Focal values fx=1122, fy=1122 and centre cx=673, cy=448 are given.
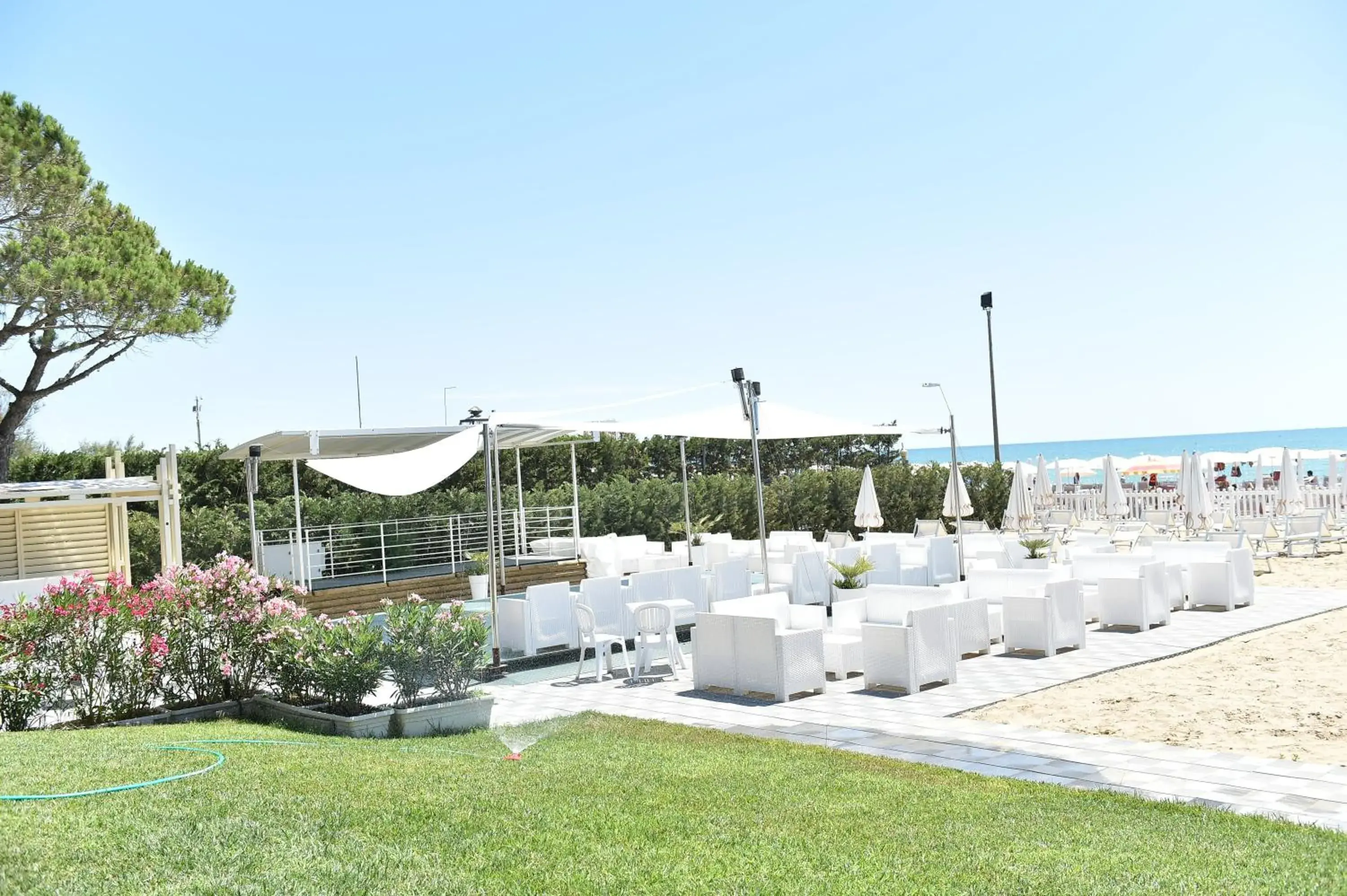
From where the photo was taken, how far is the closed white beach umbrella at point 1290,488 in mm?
20797

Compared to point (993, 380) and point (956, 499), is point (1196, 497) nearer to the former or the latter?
point (956, 499)

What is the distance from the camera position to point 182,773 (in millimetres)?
5414

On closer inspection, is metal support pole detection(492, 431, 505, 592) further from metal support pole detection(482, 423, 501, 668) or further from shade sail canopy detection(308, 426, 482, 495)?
metal support pole detection(482, 423, 501, 668)

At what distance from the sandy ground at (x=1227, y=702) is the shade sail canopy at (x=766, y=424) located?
16.4ft

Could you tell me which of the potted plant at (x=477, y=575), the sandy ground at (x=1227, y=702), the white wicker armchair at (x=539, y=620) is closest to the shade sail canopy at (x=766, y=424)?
the white wicker armchair at (x=539, y=620)

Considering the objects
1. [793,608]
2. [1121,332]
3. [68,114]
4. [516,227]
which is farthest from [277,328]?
[1121,332]

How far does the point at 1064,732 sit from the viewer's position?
7230mm

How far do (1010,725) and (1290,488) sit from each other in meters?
16.3

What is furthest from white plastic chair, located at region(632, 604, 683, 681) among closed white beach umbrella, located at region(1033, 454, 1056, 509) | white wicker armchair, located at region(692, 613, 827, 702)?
closed white beach umbrella, located at region(1033, 454, 1056, 509)

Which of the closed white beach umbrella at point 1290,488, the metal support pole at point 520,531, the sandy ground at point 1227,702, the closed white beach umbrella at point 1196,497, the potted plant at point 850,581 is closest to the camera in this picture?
the sandy ground at point 1227,702

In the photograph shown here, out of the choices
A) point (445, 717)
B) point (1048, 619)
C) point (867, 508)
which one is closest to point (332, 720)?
point (445, 717)

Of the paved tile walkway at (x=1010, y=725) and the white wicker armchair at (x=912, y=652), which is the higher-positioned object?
the white wicker armchair at (x=912, y=652)

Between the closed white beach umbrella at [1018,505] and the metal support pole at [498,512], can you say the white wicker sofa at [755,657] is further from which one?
the closed white beach umbrella at [1018,505]

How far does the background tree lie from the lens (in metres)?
17.8
